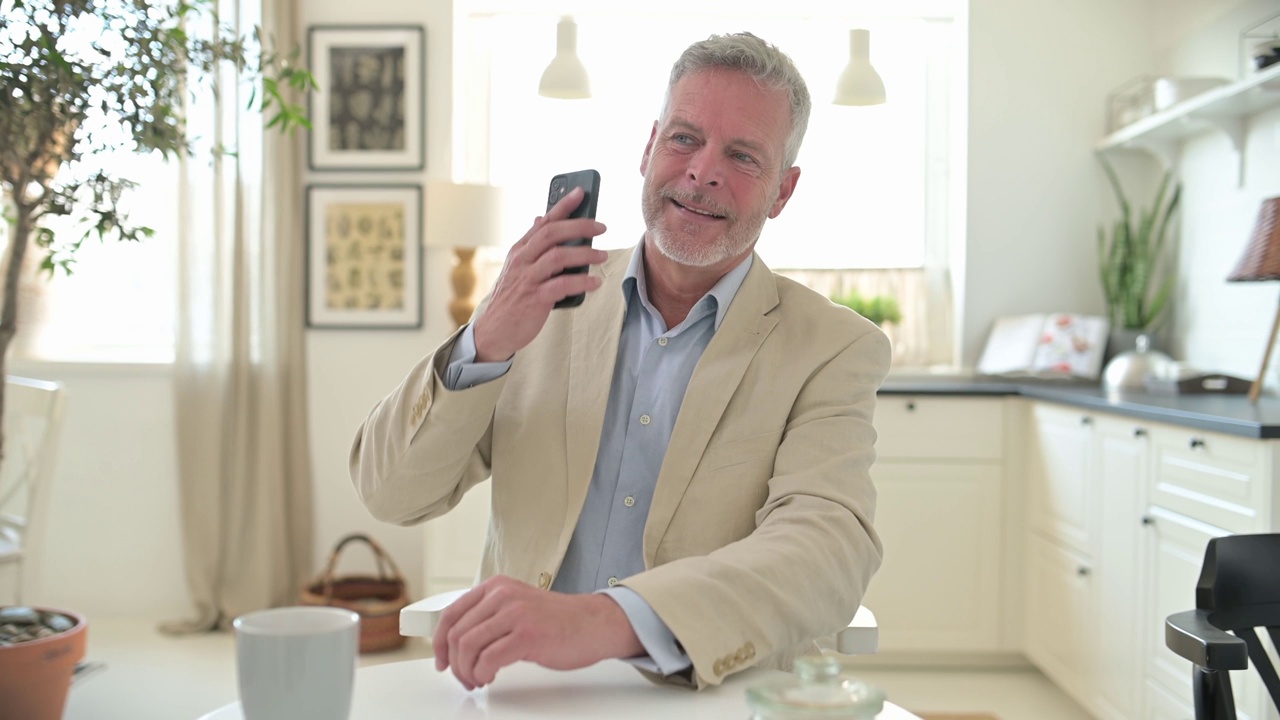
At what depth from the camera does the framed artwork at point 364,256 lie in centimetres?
419

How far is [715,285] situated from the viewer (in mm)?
1556

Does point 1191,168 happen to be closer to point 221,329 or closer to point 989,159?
point 989,159

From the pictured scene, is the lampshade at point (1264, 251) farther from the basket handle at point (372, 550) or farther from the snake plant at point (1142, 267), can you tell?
the basket handle at point (372, 550)

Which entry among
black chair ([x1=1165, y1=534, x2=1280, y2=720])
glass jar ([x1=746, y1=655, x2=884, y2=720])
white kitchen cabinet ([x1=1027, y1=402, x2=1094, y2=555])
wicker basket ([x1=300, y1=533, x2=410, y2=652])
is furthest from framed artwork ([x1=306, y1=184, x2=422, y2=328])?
glass jar ([x1=746, y1=655, x2=884, y2=720])

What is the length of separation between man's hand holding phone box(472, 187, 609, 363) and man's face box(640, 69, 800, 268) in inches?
12.1

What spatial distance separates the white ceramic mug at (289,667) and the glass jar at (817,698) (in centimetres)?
27

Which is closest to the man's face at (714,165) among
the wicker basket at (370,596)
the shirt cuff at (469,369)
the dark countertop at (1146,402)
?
the shirt cuff at (469,369)

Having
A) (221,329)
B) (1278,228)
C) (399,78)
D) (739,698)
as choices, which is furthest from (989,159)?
(739,698)

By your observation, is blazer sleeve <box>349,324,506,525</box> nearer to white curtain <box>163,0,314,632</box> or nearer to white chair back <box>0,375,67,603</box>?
white chair back <box>0,375,67,603</box>

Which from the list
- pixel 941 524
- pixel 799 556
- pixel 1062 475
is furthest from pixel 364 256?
pixel 799 556

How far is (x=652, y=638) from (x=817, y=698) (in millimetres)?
352

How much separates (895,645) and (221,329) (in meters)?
2.69

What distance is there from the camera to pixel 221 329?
4.09m

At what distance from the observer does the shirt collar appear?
4.93 ft
